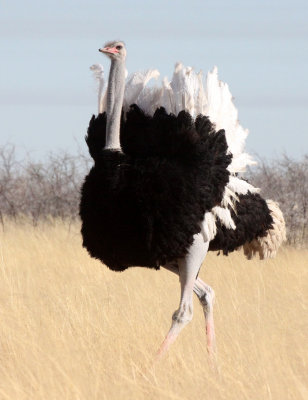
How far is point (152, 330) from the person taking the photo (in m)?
5.88

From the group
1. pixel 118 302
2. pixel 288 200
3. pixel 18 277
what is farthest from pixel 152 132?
pixel 288 200

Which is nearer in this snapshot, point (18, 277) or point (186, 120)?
point (186, 120)

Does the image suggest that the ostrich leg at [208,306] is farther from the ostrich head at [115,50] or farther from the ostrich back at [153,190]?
the ostrich head at [115,50]

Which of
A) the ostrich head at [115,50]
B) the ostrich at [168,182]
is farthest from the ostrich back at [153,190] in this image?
the ostrich head at [115,50]

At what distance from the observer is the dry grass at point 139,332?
435 centimetres

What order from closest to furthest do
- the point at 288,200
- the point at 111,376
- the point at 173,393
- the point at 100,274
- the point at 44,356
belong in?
1. the point at 173,393
2. the point at 111,376
3. the point at 44,356
4. the point at 100,274
5. the point at 288,200

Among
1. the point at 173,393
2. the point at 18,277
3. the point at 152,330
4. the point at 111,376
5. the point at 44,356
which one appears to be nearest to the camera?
the point at 173,393

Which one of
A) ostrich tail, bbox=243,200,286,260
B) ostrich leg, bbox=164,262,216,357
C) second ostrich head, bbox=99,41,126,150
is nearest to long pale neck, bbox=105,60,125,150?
second ostrich head, bbox=99,41,126,150

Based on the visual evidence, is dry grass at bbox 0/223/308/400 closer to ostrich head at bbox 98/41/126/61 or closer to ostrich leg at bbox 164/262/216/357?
ostrich leg at bbox 164/262/216/357

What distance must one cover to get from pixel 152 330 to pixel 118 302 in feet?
4.67

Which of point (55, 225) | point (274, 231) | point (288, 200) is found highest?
point (274, 231)

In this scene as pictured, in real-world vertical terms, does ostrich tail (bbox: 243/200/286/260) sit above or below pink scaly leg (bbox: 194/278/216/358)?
above

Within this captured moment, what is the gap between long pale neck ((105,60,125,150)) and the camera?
210 inches

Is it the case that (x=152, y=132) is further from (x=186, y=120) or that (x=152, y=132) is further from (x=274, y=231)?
(x=274, y=231)
